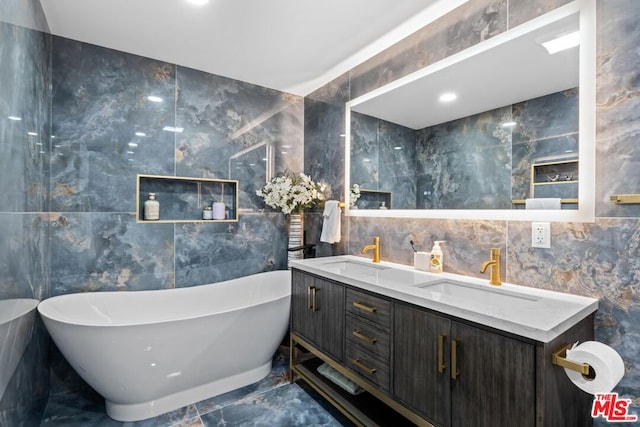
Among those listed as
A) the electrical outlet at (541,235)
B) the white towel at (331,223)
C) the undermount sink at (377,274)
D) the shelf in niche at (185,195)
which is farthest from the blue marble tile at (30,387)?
the electrical outlet at (541,235)

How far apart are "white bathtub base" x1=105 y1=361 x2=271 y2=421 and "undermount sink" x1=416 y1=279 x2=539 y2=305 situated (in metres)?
1.47

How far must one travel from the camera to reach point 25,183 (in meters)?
1.57

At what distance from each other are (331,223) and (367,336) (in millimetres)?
1165

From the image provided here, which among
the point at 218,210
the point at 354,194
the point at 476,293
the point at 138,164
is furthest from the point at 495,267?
the point at 138,164

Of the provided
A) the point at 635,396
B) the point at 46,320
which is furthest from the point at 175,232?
the point at 635,396

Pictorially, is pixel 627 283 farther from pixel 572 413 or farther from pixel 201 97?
pixel 201 97

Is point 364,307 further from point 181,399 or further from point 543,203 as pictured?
point 181,399

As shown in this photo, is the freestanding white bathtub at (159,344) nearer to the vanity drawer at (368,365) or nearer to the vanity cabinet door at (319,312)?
the vanity cabinet door at (319,312)

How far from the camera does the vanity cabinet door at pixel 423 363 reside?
1.19m

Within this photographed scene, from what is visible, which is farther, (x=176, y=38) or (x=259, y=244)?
(x=259, y=244)

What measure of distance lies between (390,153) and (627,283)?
1407mm

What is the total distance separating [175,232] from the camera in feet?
8.36

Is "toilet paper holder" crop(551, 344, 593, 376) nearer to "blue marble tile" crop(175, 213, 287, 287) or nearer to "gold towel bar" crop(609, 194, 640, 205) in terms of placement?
"gold towel bar" crop(609, 194, 640, 205)

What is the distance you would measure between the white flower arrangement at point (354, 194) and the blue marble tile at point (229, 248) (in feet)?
2.90
